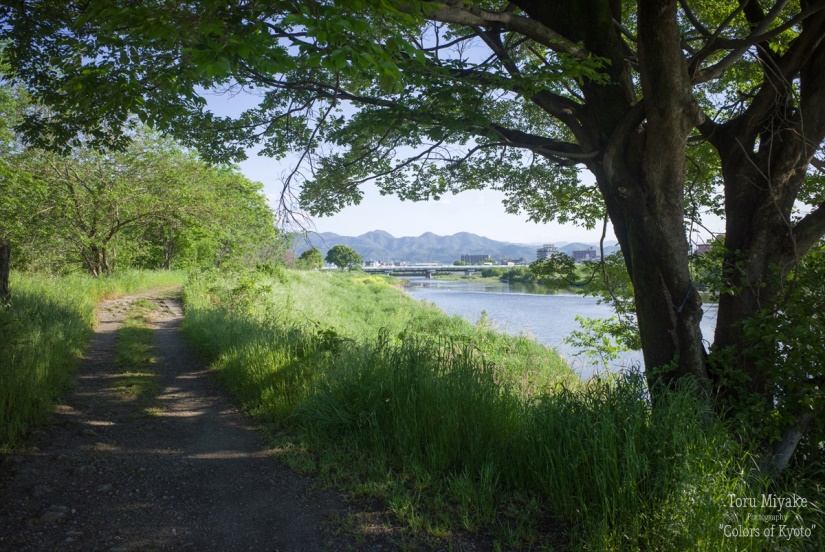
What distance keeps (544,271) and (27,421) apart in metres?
6.23

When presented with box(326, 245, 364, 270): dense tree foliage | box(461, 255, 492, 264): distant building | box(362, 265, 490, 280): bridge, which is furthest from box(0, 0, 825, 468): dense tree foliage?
box(461, 255, 492, 264): distant building

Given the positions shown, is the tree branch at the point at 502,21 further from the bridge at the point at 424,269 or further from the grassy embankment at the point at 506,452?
the bridge at the point at 424,269

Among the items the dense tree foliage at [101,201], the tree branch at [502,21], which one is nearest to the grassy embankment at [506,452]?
the tree branch at [502,21]

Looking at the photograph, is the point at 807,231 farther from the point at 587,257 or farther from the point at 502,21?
the point at 587,257

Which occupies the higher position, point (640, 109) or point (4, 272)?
point (640, 109)

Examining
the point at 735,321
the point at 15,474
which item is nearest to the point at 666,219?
the point at 735,321

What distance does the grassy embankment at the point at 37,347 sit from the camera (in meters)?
4.58

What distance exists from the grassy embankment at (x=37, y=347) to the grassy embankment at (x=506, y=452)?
2113mm

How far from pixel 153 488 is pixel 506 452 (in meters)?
2.76

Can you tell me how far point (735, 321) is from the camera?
502cm

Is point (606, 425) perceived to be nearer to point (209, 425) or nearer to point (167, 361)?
point (209, 425)

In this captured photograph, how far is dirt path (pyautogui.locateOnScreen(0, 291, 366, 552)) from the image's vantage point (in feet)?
10.1

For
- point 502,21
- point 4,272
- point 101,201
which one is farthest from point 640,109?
point 101,201

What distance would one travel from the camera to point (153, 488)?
3.73 metres
